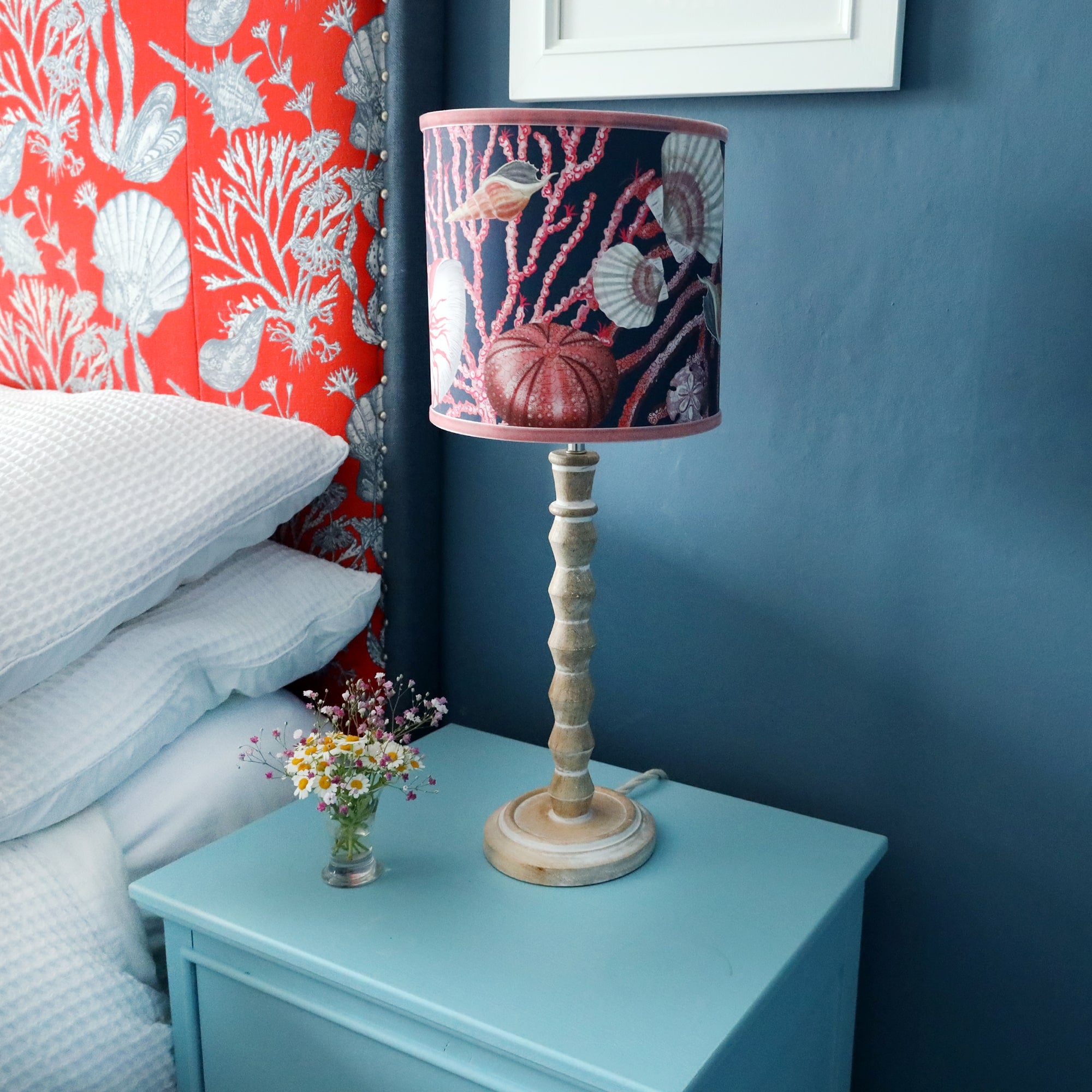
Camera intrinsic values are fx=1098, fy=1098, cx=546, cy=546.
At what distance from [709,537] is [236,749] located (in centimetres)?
55

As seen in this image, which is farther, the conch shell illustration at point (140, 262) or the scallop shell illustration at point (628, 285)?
the conch shell illustration at point (140, 262)

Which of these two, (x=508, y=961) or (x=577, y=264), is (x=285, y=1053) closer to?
(x=508, y=961)

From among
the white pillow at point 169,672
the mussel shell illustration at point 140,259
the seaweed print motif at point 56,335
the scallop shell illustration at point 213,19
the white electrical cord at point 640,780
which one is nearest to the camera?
the white pillow at point 169,672

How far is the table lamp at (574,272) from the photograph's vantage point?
2.67ft

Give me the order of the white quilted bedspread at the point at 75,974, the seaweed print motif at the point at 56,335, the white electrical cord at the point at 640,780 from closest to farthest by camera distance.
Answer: the white quilted bedspread at the point at 75,974 < the white electrical cord at the point at 640,780 < the seaweed print motif at the point at 56,335

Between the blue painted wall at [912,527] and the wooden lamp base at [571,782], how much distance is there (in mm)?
245

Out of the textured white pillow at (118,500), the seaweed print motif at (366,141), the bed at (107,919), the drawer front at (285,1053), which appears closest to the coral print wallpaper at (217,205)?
the seaweed print motif at (366,141)

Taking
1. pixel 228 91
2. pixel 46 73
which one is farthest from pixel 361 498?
pixel 46 73

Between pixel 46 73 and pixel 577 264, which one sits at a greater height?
pixel 46 73

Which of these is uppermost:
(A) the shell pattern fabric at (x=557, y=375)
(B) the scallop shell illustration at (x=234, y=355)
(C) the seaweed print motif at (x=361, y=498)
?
(A) the shell pattern fabric at (x=557, y=375)

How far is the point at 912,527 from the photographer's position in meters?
1.09

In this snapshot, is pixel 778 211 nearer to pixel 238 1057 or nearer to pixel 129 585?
pixel 129 585

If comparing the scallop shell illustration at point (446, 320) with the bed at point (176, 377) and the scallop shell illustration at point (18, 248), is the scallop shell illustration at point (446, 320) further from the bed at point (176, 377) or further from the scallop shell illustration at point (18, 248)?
the scallop shell illustration at point (18, 248)

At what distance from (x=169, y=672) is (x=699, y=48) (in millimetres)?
812
